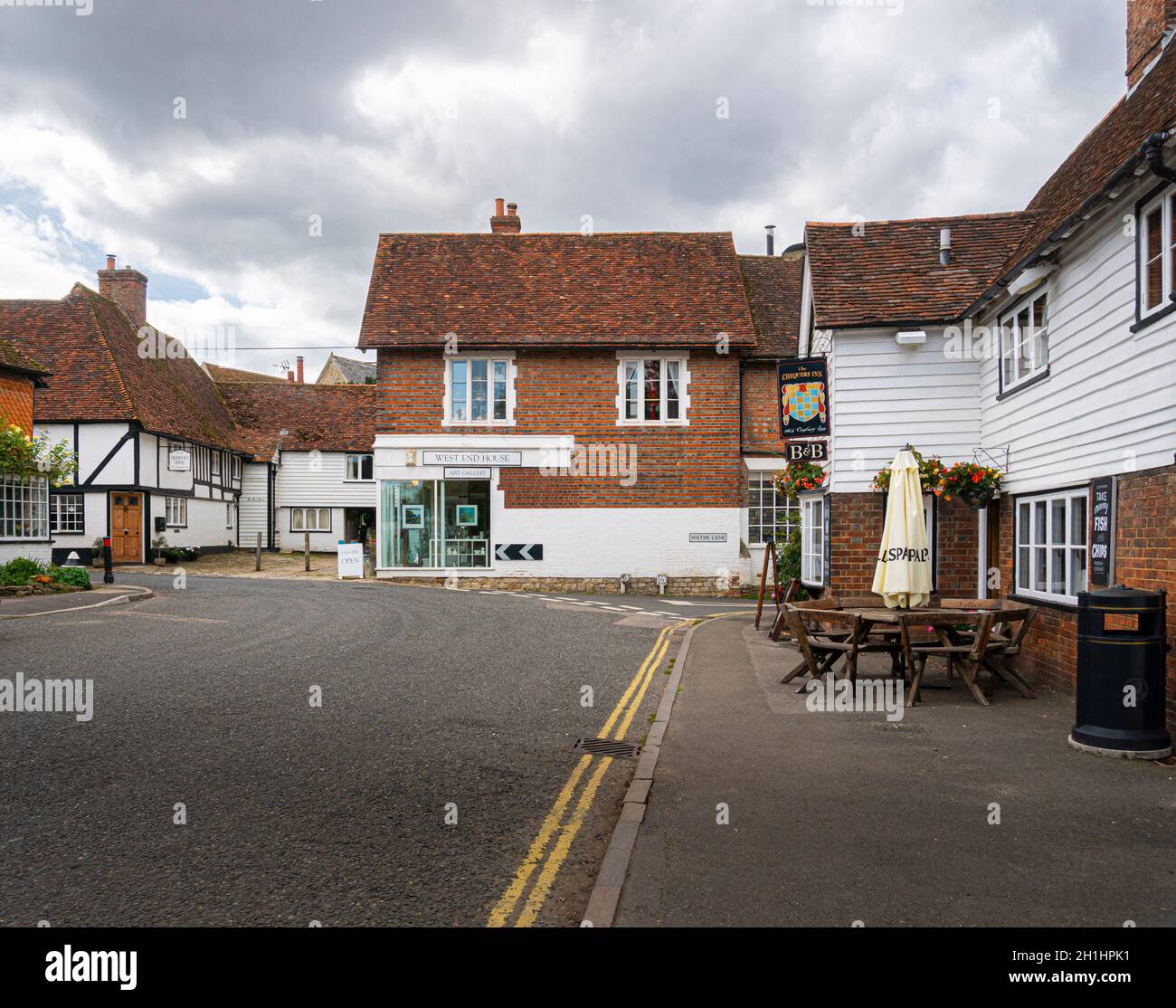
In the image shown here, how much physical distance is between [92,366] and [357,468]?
12.1 m

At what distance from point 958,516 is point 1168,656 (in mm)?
5750

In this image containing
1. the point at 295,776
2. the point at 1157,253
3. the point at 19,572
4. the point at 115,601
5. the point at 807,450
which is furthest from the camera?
the point at 19,572

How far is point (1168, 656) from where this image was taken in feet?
23.7

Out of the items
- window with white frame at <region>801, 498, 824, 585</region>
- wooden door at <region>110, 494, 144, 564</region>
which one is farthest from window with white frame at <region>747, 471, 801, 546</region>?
wooden door at <region>110, 494, 144, 564</region>

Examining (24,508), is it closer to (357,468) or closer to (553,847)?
(357,468)

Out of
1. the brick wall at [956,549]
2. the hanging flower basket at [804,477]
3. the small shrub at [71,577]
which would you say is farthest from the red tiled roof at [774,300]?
the small shrub at [71,577]

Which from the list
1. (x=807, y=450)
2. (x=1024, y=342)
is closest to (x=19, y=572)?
(x=807, y=450)

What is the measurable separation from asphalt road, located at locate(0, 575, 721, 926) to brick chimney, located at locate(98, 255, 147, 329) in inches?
1095

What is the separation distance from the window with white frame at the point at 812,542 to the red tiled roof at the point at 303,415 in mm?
28480

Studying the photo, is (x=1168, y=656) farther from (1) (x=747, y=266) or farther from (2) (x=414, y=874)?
(1) (x=747, y=266)

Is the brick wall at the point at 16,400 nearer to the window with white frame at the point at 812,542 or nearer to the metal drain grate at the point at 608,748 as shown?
the window with white frame at the point at 812,542

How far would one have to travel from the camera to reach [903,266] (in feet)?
Result: 46.2

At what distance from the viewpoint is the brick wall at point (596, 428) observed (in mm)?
24531
